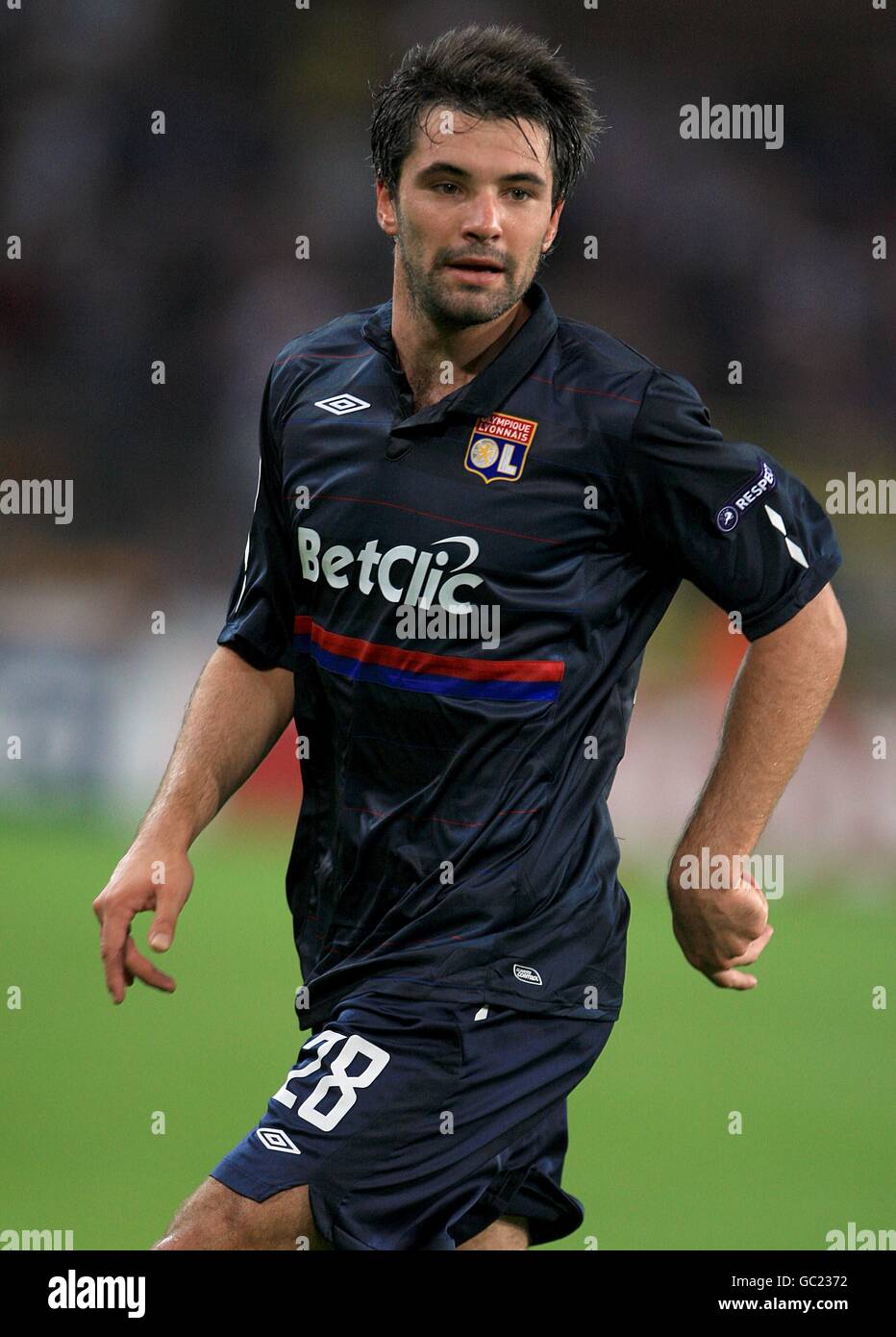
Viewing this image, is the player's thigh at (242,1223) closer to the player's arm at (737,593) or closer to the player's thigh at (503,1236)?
the player's thigh at (503,1236)

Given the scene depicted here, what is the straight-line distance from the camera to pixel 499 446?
2809 mm

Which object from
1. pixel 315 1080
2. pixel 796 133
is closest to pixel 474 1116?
pixel 315 1080

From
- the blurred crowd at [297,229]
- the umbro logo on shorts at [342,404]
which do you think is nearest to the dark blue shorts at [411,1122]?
the umbro logo on shorts at [342,404]

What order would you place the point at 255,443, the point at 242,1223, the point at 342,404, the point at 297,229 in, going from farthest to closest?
the point at 297,229 → the point at 255,443 → the point at 342,404 → the point at 242,1223

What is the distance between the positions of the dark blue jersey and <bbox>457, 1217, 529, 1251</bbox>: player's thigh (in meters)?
0.33

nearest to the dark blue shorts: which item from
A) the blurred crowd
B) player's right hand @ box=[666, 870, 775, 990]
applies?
player's right hand @ box=[666, 870, 775, 990]

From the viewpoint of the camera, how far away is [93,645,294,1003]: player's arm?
8.95 feet

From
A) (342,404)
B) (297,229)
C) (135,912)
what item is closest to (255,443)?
(297,229)

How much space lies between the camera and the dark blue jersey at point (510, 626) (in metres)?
2.74

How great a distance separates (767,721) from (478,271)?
801 mm

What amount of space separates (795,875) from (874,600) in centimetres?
173

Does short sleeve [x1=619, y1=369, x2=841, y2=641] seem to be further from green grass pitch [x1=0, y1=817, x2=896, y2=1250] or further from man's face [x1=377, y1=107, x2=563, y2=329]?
green grass pitch [x1=0, y1=817, x2=896, y2=1250]

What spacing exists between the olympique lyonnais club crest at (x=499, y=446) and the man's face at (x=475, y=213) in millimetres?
158

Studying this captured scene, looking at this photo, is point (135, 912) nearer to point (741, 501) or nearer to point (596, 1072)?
point (741, 501)
